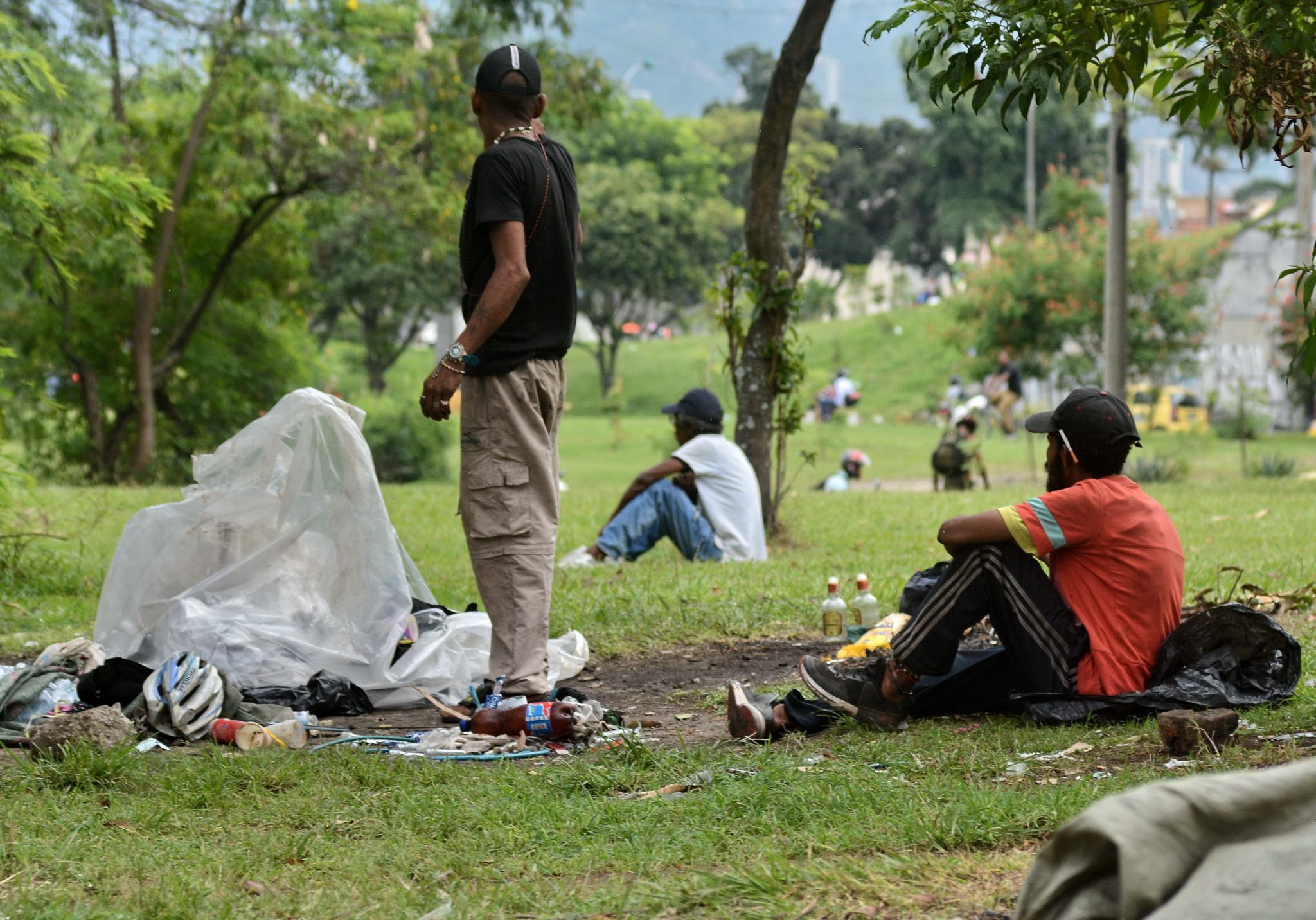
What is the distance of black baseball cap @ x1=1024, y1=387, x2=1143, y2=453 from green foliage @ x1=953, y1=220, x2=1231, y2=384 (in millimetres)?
20325

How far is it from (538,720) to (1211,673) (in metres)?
2.14

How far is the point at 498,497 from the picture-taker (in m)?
4.83

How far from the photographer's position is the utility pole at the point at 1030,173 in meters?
46.3

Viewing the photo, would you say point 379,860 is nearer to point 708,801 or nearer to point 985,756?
point 708,801

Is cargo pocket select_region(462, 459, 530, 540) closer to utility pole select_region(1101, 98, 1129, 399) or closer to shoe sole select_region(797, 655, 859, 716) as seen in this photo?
shoe sole select_region(797, 655, 859, 716)

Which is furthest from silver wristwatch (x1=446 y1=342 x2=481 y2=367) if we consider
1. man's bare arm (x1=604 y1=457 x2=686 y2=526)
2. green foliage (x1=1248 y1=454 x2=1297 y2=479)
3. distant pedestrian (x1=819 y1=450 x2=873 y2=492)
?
green foliage (x1=1248 y1=454 x2=1297 y2=479)

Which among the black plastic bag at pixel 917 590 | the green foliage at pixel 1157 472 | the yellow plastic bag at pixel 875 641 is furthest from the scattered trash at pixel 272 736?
the green foliage at pixel 1157 472

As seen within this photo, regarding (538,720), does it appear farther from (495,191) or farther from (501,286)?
(495,191)

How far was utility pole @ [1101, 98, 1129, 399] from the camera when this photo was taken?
599 inches

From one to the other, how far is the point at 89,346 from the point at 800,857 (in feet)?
52.8

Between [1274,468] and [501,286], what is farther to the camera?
[1274,468]

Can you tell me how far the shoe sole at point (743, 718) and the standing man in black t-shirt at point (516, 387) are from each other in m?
0.78

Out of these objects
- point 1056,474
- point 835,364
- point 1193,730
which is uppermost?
point 835,364

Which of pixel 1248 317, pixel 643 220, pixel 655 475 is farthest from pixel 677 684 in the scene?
pixel 1248 317
